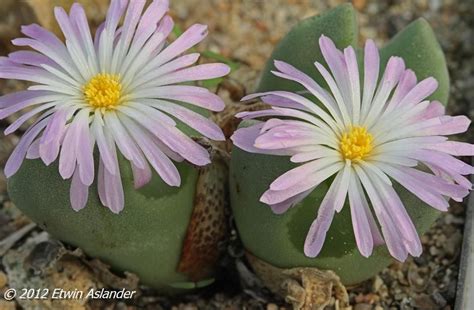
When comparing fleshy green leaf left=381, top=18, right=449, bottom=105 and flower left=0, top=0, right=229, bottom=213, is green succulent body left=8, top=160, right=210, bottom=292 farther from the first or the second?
fleshy green leaf left=381, top=18, right=449, bottom=105

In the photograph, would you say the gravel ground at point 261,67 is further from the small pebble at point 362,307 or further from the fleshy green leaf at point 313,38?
the fleshy green leaf at point 313,38

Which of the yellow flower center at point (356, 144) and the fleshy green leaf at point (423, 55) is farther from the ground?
the fleshy green leaf at point (423, 55)

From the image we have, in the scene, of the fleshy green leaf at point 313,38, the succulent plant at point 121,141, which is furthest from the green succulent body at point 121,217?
the fleshy green leaf at point 313,38

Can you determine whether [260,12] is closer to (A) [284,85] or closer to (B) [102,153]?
(A) [284,85]

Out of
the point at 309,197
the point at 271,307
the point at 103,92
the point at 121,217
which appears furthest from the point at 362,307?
the point at 103,92

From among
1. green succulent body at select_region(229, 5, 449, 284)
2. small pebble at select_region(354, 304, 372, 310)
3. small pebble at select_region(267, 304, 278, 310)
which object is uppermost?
green succulent body at select_region(229, 5, 449, 284)

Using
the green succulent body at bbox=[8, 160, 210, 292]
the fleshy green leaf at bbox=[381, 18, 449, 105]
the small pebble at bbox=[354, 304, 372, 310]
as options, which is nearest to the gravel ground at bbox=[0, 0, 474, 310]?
the small pebble at bbox=[354, 304, 372, 310]
